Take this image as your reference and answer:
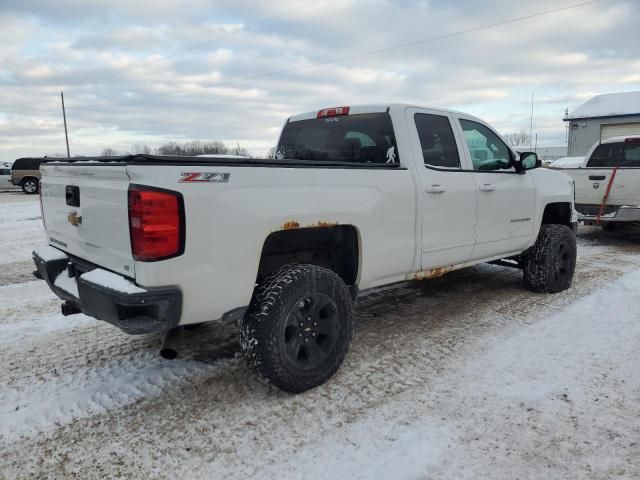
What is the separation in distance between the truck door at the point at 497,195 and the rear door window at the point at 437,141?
0.70 ft

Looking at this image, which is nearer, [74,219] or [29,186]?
[74,219]

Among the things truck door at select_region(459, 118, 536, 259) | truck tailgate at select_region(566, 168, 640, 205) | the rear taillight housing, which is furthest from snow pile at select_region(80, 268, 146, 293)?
truck tailgate at select_region(566, 168, 640, 205)

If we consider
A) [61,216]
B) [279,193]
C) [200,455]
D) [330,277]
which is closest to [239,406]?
[200,455]

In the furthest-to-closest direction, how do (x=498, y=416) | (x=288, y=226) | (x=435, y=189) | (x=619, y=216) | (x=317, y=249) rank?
(x=619, y=216) → (x=435, y=189) → (x=317, y=249) → (x=288, y=226) → (x=498, y=416)

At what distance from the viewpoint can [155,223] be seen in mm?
2613

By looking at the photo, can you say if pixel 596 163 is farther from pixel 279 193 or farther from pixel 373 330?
pixel 279 193

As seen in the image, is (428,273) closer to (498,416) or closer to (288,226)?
(498,416)

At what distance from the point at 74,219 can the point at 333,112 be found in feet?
7.87

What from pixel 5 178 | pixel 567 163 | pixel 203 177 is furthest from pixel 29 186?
pixel 203 177

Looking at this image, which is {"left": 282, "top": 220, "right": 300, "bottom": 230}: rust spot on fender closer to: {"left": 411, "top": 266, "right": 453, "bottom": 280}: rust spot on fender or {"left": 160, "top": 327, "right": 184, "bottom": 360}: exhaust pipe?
{"left": 160, "top": 327, "right": 184, "bottom": 360}: exhaust pipe

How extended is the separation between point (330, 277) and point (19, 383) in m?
2.27

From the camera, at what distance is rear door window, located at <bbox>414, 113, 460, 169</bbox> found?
4242mm

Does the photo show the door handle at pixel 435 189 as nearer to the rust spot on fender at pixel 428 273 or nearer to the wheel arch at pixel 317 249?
the rust spot on fender at pixel 428 273

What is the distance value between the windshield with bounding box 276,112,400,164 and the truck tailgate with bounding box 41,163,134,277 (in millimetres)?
2116
